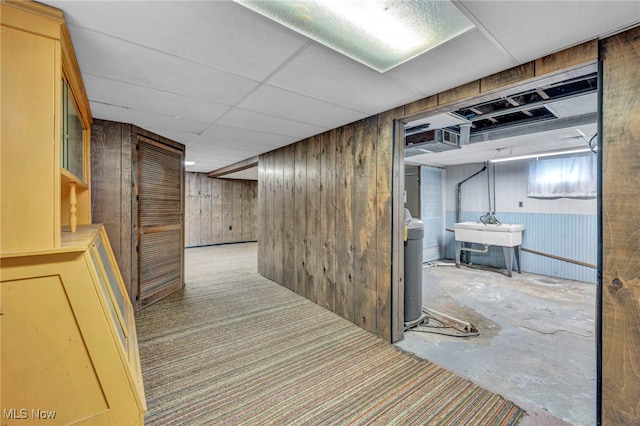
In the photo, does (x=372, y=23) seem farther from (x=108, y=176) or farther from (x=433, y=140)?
(x=108, y=176)

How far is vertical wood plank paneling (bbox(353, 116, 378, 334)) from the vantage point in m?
2.67

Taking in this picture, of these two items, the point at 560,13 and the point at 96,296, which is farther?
the point at 96,296

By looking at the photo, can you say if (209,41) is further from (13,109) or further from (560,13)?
(560,13)

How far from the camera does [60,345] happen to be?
4.14 ft

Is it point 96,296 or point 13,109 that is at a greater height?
point 13,109

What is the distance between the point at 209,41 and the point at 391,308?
2.44 m

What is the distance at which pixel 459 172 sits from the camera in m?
6.19

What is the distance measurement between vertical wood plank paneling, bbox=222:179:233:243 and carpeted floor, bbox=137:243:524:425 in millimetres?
5191

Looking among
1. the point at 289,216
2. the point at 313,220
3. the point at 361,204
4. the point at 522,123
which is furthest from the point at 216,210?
the point at 522,123

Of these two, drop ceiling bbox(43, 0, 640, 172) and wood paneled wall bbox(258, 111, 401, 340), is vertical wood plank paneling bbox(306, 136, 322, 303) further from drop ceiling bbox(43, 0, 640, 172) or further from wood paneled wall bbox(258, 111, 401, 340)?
drop ceiling bbox(43, 0, 640, 172)

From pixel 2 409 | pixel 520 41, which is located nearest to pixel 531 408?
pixel 520 41

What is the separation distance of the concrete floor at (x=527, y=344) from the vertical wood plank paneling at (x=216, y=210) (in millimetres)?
6310

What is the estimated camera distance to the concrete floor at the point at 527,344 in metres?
1.84

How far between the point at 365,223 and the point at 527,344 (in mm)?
1892
